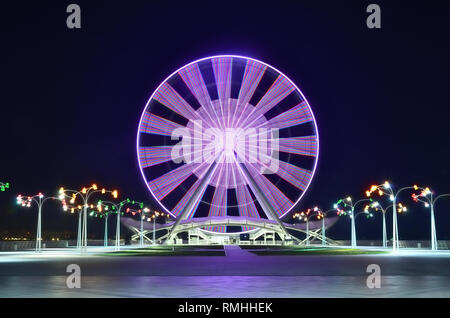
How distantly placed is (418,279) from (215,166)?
104 feet

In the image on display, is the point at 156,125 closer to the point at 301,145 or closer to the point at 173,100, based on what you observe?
the point at 173,100

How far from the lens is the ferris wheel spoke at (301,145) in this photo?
44438mm

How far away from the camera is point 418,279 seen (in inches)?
617

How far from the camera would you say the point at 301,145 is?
45031 millimetres

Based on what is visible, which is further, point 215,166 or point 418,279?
point 215,166

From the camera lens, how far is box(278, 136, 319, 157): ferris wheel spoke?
4444 centimetres

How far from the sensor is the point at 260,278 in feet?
53.8

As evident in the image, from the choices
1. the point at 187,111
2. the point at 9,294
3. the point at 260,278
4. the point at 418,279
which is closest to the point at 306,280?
the point at 260,278
